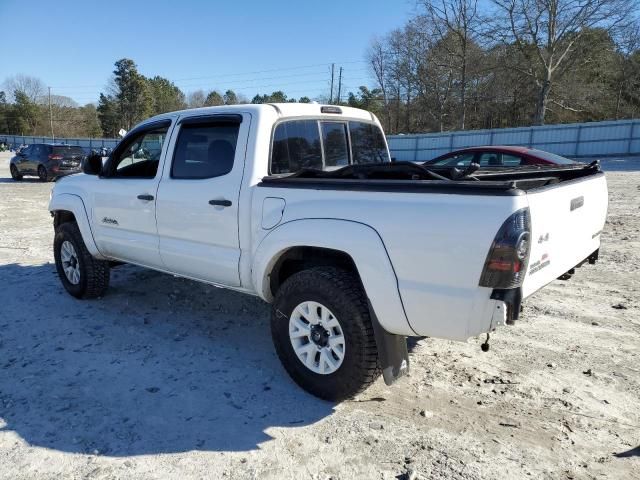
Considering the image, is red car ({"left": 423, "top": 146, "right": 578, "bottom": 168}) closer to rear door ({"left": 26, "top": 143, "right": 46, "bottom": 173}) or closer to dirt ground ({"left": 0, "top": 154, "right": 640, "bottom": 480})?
dirt ground ({"left": 0, "top": 154, "right": 640, "bottom": 480})

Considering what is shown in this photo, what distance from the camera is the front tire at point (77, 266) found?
531 centimetres

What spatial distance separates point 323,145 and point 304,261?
118 cm

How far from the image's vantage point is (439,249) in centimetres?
268

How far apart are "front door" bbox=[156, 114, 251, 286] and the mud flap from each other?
1.29m

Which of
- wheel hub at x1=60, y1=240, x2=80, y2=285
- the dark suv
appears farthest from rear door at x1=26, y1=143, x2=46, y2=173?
wheel hub at x1=60, y1=240, x2=80, y2=285

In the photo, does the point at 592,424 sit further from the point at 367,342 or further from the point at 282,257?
the point at 282,257

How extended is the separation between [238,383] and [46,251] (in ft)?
19.0

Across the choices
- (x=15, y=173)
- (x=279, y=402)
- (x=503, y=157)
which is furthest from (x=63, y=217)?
(x=15, y=173)

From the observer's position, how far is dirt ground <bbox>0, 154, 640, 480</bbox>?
2734 mm

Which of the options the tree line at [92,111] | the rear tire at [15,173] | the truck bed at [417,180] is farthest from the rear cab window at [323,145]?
the tree line at [92,111]

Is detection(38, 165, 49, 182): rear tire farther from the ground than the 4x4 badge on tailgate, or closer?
closer

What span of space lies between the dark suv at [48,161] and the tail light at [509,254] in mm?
20558

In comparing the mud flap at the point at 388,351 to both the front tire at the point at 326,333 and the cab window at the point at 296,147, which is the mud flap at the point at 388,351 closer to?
the front tire at the point at 326,333

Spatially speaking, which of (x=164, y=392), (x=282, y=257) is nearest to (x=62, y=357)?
(x=164, y=392)
